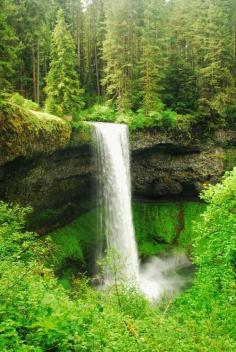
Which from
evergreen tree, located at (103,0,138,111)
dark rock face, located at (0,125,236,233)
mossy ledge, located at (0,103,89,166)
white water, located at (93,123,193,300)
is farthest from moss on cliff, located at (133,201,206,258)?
mossy ledge, located at (0,103,89,166)

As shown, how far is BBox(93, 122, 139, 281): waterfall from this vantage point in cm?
3184

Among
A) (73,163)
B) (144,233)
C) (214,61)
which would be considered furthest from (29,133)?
(214,61)

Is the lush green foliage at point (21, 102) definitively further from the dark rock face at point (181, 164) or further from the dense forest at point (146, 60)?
the dark rock face at point (181, 164)

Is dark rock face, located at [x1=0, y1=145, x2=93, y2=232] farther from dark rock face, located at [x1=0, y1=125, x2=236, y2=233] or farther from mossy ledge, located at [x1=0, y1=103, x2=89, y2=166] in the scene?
mossy ledge, located at [x1=0, y1=103, x2=89, y2=166]

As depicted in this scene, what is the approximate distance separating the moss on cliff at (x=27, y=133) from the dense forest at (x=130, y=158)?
0.08 m

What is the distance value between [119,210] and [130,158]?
17.7 ft

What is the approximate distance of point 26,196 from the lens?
2814cm

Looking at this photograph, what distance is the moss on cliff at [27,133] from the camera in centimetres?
2192

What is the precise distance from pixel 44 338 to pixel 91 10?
171 ft

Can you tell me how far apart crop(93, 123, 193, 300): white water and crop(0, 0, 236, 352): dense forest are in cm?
10

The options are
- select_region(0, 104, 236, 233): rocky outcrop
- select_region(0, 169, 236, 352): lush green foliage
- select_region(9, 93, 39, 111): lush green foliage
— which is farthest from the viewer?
select_region(9, 93, 39, 111): lush green foliage

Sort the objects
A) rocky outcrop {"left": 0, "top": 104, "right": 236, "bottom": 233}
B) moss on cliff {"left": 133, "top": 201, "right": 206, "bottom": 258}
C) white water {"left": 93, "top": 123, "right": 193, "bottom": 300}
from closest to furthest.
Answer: rocky outcrop {"left": 0, "top": 104, "right": 236, "bottom": 233}
white water {"left": 93, "top": 123, "right": 193, "bottom": 300}
moss on cliff {"left": 133, "top": 201, "right": 206, "bottom": 258}

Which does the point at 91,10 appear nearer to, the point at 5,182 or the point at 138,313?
the point at 5,182

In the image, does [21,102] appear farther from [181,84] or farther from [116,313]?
[181,84]
